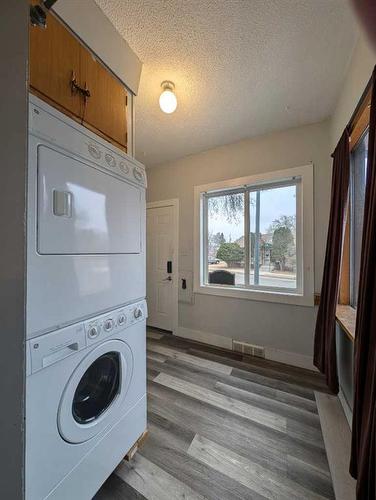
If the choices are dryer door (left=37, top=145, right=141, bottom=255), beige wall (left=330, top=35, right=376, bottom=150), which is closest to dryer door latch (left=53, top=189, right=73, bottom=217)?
dryer door (left=37, top=145, right=141, bottom=255)

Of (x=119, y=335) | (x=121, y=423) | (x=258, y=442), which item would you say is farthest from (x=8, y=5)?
(x=258, y=442)

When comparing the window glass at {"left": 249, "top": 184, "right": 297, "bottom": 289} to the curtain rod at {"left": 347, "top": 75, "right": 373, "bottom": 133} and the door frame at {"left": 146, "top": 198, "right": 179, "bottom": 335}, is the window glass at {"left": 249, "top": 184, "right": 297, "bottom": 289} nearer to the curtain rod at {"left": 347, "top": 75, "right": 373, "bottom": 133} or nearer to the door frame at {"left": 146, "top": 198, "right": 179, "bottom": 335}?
the curtain rod at {"left": 347, "top": 75, "right": 373, "bottom": 133}

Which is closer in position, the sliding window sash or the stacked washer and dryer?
the stacked washer and dryer

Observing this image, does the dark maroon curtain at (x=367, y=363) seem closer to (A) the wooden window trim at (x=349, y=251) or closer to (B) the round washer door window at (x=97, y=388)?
(A) the wooden window trim at (x=349, y=251)

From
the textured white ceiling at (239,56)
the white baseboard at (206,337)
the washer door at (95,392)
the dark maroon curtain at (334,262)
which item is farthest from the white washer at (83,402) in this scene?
the textured white ceiling at (239,56)

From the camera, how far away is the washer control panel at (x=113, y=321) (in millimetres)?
939

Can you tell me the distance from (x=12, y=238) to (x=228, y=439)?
1.74m

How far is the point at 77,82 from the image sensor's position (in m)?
1.12

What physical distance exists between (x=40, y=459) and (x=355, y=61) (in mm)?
2723

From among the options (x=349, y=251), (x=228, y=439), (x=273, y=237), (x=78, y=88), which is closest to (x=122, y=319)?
(x=228, y=439)

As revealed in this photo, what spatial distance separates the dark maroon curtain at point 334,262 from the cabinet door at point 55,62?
1.90m

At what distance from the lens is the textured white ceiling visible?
1.19 metres

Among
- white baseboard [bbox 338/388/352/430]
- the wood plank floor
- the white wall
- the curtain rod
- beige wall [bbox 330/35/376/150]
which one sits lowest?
the wood plank floor

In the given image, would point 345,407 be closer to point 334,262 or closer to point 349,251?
point 334,262
